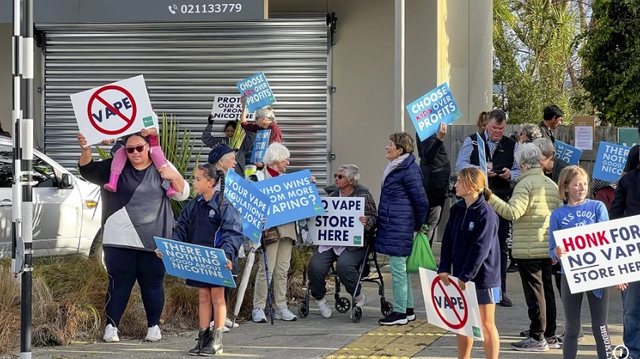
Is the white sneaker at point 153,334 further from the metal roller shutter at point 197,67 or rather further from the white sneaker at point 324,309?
the metal roller shutter at point 197,67

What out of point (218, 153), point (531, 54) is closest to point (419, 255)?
point (218, 153)

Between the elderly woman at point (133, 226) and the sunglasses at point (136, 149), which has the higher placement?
the sunglasses at point (136, 149)

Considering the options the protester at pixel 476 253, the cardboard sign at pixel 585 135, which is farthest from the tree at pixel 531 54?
the protester at pixel 476 253

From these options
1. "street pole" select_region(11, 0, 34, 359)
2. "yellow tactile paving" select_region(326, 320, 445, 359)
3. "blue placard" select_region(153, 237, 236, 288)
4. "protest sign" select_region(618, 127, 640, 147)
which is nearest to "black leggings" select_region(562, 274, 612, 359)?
"yellow tactile paving" select_region(326, 320, 445, 359)

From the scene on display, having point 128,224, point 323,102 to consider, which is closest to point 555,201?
point 128,224

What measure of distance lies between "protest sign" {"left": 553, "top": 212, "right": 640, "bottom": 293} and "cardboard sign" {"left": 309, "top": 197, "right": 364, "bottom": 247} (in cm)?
308

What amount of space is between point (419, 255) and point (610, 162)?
2618mm

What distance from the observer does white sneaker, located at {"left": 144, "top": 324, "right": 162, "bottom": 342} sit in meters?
9.33

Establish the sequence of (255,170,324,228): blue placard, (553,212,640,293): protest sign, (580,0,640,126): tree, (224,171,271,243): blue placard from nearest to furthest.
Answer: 1. (553,212,640,293): protest sign
2. (224,171,271,243): blue placard
3. (255,170,324,228): blue placard
4. (580,0,640,126): tree

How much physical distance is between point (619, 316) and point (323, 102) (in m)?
6.99

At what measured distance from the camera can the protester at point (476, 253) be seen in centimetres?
760

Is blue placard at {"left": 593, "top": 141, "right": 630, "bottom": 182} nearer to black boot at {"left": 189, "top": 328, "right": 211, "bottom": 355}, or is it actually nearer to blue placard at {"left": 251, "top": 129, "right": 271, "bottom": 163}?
blue placard at {"left": 251, "top": 129, "right": 271, "bottom": 163}

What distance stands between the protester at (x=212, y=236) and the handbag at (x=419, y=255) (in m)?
2.02

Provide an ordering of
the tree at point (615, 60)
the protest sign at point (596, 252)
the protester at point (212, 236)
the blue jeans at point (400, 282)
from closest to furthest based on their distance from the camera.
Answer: the protest sign at point (596, 252), the protester at point (212, 236), the blue jeans at point (400, 282), the tree at point (615, 60)
